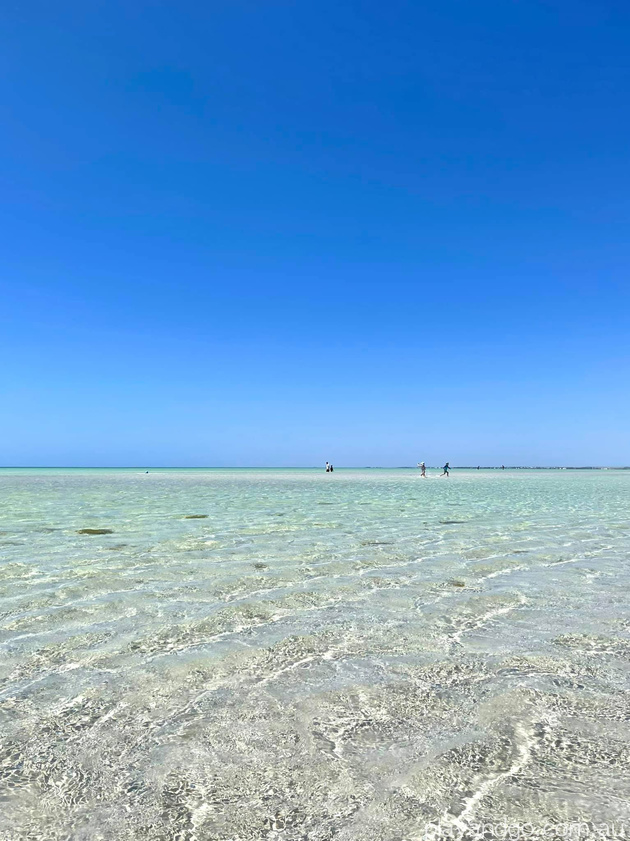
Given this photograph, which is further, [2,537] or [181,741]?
[2,537]

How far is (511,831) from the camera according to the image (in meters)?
2.70

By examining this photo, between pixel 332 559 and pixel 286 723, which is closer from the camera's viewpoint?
pixel 286 723

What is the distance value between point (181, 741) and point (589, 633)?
4759 millimetres

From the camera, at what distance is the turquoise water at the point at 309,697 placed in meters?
2.89

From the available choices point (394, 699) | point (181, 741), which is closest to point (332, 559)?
point (394, 699)

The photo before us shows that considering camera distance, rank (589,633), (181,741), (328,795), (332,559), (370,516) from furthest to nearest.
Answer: (370,516)
(332,559)
(589,633)
(181,741)
(328,795)

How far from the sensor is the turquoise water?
289 cm

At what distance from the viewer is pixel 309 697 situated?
4297 mm

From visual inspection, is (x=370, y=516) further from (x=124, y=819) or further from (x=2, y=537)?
(x=124, y=819)

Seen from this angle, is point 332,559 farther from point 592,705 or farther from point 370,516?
point 370,516

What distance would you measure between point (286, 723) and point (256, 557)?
6436 millimetres

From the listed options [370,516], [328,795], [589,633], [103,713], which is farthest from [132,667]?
[370,516]

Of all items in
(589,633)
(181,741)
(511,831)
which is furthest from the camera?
(589,633)

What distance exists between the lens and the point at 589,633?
5.95m
